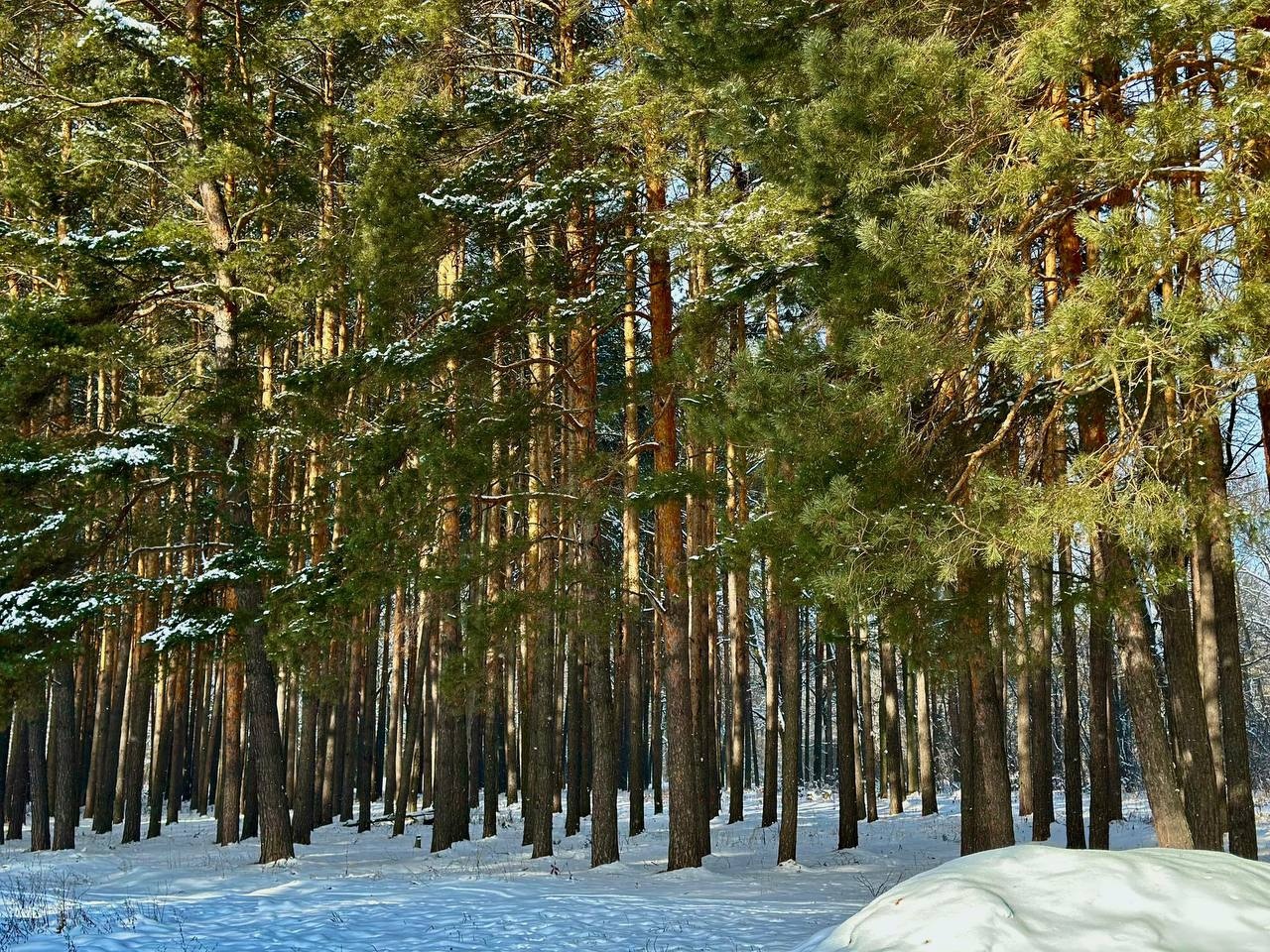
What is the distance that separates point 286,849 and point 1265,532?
40.8 feet

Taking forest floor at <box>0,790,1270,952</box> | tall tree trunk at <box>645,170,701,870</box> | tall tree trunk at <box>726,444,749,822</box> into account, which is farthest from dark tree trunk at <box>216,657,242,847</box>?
tall tree trunk at <box>645,170,701,870</box>

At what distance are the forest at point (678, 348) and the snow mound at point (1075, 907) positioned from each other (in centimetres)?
270

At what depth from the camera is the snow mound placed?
4.62 metres

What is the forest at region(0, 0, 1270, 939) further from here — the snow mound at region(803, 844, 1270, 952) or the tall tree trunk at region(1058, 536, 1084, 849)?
the snow mound at region(803, 844, 1270, 952)

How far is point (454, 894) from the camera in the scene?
11.3 metres

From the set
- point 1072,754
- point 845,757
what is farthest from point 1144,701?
point 845,757

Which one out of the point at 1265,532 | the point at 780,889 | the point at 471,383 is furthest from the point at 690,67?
the point at 780,889

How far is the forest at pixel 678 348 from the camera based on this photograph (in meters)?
8.02

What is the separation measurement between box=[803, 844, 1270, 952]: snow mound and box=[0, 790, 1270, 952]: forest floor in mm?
3035

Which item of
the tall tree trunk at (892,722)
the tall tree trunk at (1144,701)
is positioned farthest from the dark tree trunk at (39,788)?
the tall tree trunk at (1144,701)

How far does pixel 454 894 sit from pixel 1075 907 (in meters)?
7.91

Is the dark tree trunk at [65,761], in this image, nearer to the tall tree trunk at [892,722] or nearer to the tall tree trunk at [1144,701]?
the tall tree trunk at [892,722]

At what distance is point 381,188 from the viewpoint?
12195 mm

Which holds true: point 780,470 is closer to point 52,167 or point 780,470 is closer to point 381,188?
point 381,188
